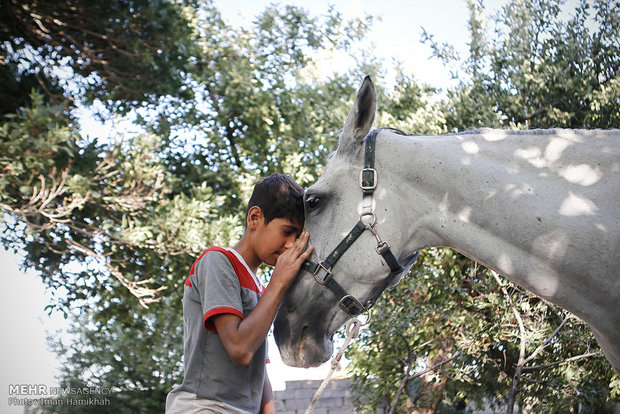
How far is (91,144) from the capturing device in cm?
737

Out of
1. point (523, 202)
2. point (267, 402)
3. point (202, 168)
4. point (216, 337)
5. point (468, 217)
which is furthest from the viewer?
point (202, 168)

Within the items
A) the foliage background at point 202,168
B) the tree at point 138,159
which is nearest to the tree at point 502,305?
the foliage background at point 202,168

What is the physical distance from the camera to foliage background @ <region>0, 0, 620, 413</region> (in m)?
6.48

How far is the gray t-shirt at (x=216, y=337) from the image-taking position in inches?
83.3

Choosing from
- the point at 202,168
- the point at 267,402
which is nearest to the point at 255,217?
the point at 267,402

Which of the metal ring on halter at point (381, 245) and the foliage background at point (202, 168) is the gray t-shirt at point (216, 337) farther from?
the foliage background at point (202, 168)

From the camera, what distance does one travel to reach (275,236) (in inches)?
96.3

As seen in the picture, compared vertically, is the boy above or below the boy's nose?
below

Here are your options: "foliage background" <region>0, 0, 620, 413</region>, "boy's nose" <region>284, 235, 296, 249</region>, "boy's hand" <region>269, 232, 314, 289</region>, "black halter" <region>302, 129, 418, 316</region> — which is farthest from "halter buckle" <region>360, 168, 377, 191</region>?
"foliage background" <region>0, 0, 620, 413</region>

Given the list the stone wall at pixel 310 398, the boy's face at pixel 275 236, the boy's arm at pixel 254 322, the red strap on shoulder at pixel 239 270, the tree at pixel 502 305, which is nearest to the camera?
Result: the boy's arm at pixel 254 322

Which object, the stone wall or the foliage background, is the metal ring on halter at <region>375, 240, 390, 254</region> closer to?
the foliage background

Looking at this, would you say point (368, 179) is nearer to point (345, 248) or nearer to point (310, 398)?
point (345, 248)

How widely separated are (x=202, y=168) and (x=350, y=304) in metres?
6.67

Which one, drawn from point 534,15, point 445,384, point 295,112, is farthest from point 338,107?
point 445,384
